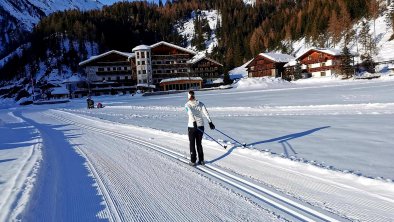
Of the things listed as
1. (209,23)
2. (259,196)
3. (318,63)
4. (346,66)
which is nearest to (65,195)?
(259,196)

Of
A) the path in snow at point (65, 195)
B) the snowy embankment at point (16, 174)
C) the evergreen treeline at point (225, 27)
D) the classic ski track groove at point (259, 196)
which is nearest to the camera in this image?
the classic ski track groove at point (259, 196)

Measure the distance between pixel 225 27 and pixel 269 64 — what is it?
47043mm

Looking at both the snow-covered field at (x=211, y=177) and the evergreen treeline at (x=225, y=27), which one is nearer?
the snow-covered field at (x=211, y=177)

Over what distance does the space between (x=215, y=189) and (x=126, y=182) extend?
81.5 inches

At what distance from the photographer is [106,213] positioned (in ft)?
18.6

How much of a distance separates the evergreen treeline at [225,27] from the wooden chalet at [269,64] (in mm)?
8978

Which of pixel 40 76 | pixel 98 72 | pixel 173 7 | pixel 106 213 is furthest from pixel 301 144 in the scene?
pixel 173 7

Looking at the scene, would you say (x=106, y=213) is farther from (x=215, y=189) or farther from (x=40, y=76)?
(x=40, y=76)

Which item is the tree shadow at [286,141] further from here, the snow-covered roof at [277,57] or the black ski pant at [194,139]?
the snow-covered roof at [277,57]

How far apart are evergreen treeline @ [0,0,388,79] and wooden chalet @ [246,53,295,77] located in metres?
8.98

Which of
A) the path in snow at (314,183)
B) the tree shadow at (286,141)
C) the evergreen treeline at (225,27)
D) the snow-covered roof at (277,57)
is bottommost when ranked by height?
the path in snow at (314,183)

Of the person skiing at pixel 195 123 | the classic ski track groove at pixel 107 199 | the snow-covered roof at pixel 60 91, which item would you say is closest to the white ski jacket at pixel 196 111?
the person skiing at pixel 195 123

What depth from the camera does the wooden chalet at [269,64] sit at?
8119 cm

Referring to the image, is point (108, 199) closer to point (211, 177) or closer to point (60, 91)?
point (211, 177)
